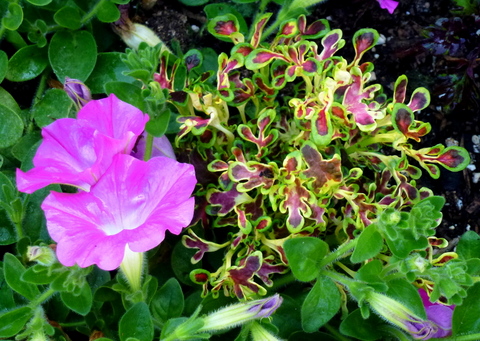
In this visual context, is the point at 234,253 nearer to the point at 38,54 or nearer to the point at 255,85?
the point at 255,85

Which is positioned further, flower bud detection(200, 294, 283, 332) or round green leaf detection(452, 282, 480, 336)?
round green leaf detection(452, 282, 480, 336)

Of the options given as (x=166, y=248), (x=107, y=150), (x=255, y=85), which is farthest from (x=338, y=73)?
(x=166, y=248)

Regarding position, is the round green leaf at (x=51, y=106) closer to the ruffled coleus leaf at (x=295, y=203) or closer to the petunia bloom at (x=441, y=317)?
the ruffled coleus leaf at (x=295, y=203)

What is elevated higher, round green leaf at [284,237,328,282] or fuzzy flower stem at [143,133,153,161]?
fuzzy flower stem at [143,133,153,161]

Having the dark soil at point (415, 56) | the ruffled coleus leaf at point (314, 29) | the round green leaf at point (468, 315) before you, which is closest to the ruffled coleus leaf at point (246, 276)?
the round green leaf at point (468, 315)

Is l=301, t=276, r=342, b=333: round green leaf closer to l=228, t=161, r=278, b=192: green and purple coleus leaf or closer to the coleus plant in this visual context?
the coleus plant

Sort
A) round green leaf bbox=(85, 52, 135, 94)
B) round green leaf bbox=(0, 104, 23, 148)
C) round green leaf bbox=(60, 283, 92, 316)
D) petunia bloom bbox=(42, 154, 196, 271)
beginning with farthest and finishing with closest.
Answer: round green leaf bbox=(85, 52, 135, 94)
round green leaf bbox=(0, 104, 23, 148)
round green leaf bbox=(60, 283, 92, 316)
petunia bloom bbox=(42, 154, 196, 271)

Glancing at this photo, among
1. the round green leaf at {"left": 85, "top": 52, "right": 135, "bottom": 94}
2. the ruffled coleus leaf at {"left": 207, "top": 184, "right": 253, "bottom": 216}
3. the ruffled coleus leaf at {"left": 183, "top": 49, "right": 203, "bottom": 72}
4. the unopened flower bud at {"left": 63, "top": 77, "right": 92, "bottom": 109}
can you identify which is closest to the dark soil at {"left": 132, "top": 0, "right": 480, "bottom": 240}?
the round green leaf at {"left": 85, "top": 52, "right": 135, "bottom": 94}
